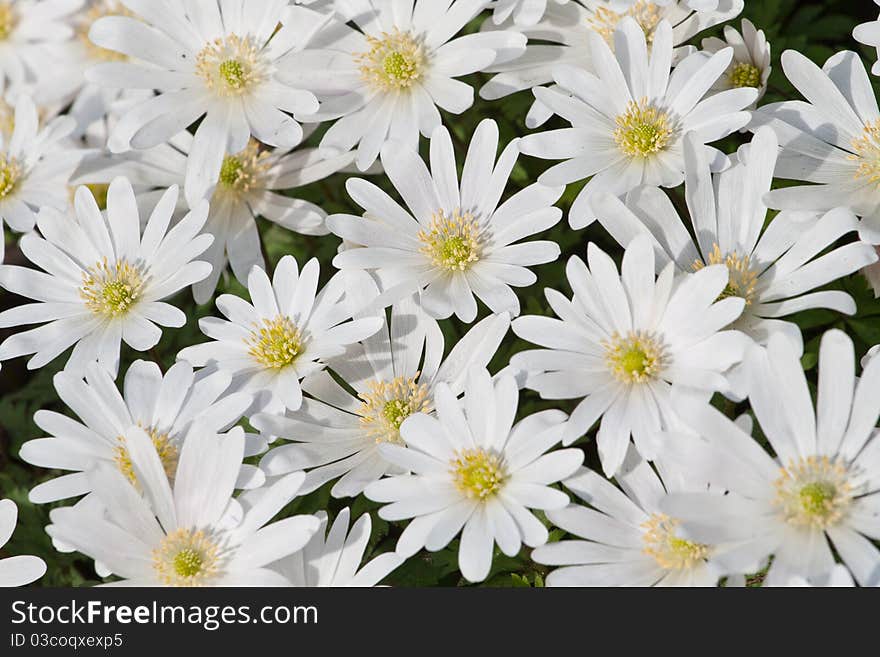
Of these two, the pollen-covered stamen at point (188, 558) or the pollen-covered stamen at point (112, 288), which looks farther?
the pollen-covered stamen at point (112, 288)

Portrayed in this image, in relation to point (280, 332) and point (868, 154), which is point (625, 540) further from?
point (868, 154)

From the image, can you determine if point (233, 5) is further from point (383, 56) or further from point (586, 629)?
point (586, 629)

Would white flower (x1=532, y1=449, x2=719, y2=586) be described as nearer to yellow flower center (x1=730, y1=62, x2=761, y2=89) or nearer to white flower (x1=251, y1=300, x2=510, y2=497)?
white flower (x1=251, y1=300, x2=510, y2=497)

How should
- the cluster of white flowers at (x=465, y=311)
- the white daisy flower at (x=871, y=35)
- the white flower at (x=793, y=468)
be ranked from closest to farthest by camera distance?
the white flower at (x=793, y=468)
the cluster of white flowers at (x=465, y=311)
the white daisy flower at (x=871, y=35)

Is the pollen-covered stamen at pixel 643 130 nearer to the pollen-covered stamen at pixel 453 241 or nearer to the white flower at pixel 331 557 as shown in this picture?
the pollen-covered stamen at pixel 453 241

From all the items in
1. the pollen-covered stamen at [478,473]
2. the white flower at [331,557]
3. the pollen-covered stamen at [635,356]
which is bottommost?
the white flower at [331,557]

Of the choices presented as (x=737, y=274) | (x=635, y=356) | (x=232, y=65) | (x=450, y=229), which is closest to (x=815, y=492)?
(x=635, y=356)

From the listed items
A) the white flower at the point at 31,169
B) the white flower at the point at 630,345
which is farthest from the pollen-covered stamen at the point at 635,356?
the white flower at the point at 31,169
